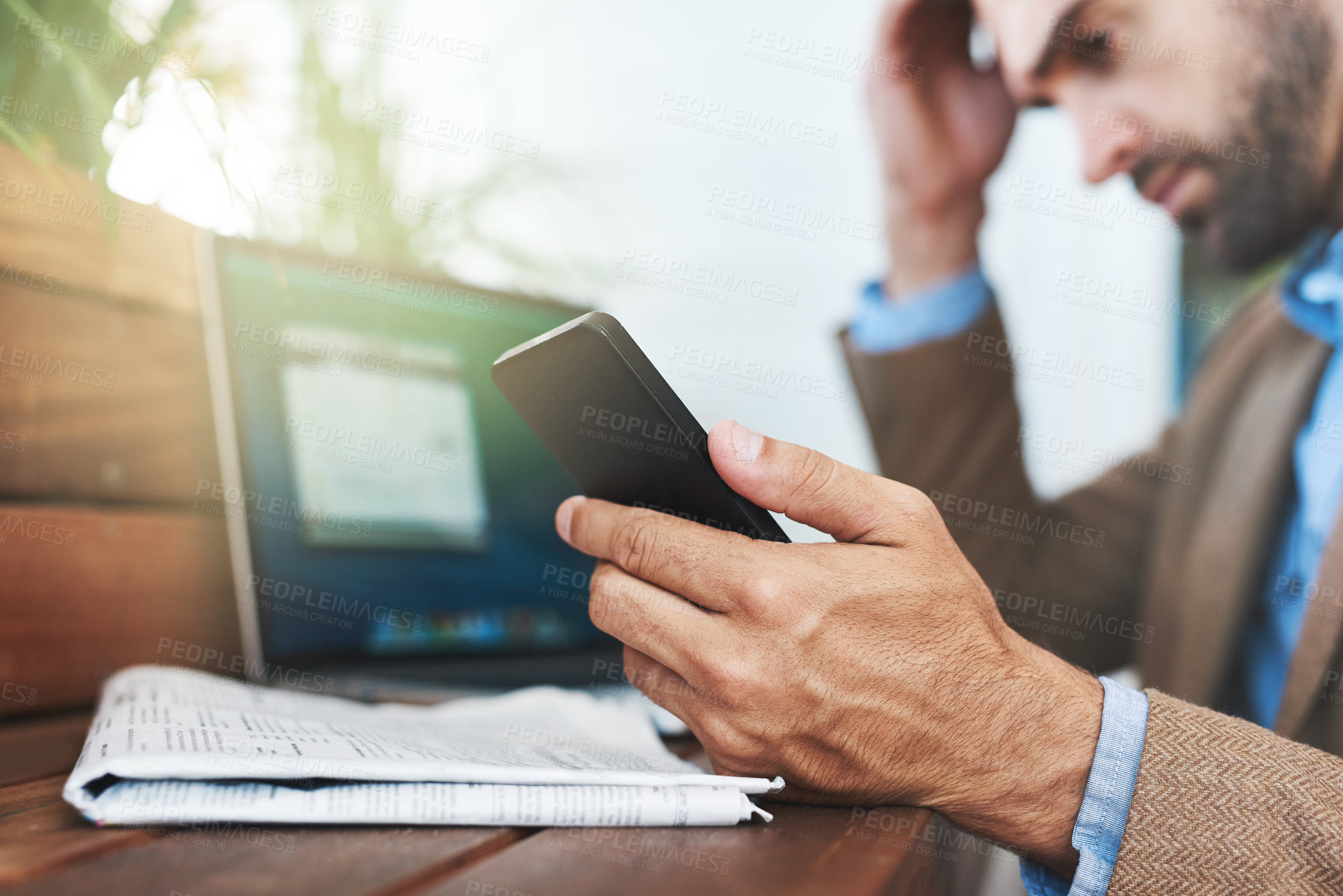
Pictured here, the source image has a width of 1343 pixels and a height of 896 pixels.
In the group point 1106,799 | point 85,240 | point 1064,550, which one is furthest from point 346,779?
point 1064,550

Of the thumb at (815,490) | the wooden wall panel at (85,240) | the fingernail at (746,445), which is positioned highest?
the wooden wall panel at (85,240)

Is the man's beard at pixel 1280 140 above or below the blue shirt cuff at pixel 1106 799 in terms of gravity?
above

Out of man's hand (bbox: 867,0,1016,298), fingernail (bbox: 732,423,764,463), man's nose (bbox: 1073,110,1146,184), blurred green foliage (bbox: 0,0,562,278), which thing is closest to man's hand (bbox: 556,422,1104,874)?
fingernail (bbox: 732,423,764,463)

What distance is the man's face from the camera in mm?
1146

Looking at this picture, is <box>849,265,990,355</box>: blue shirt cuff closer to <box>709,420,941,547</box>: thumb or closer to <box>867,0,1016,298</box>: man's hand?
<box>867,0,1016,298</box>: man's hand

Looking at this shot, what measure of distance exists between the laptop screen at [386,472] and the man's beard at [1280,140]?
1157mm

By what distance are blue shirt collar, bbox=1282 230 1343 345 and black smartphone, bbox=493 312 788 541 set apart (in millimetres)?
1115

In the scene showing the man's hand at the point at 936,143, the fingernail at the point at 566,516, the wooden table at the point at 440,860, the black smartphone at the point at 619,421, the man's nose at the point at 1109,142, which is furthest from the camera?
the man's hand at the point at 936,143

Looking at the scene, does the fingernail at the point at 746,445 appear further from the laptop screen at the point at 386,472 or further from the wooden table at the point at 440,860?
the laptop screen at the point at 386,472

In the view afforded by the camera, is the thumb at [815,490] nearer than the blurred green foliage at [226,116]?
Yes

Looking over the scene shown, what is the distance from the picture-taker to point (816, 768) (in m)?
0.44

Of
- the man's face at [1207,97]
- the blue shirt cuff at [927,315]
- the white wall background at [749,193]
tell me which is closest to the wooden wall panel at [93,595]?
the white wall background at [749,193]

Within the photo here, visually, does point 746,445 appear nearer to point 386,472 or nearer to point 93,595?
point 386,472

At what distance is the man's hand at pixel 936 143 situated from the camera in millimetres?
1370
